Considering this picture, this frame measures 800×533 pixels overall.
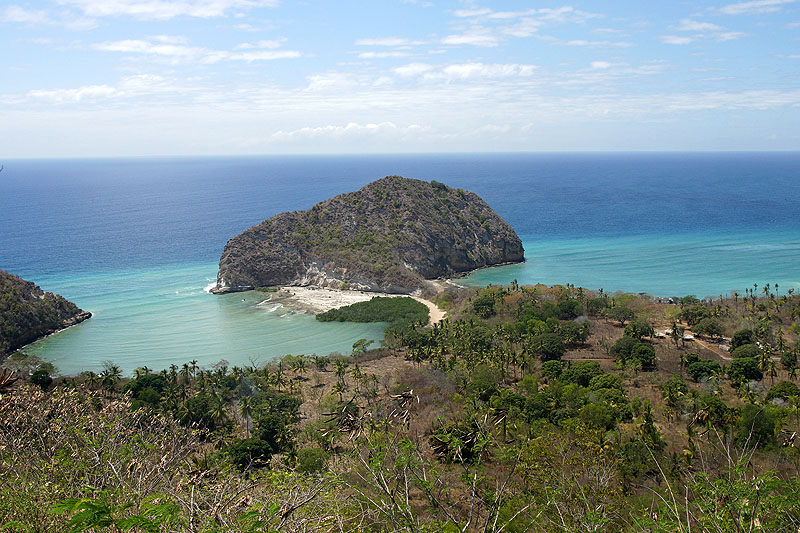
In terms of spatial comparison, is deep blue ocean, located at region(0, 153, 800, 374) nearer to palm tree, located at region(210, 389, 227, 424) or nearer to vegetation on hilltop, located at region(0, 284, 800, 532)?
vegetation on hilltop, located at region(0, 284, 800, 532)

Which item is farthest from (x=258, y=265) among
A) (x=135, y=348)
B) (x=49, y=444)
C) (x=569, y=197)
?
(x=569, y=197)

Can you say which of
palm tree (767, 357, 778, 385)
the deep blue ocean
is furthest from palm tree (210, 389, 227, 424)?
palm tree (767, 357, 778, 385)

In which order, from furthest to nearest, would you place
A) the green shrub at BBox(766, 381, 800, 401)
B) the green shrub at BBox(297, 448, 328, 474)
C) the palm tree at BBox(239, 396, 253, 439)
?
the palm tree at BBox(239, 396, 253, 439)
the green shrub at BBox(766, 381, 800, 401)
the green shrub at BBox(297, 448, 328, 474)

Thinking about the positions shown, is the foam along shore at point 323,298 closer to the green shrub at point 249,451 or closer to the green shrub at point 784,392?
the green shrub at point 784,392

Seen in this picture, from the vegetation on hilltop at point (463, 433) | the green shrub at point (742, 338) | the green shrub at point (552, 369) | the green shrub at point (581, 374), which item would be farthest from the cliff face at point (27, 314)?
the green shrub at point (742, 338)

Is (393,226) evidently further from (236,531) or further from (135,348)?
(236,531)

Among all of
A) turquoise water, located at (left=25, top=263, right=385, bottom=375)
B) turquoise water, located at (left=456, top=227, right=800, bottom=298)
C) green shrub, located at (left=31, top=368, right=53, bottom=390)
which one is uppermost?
turquoise water, located at (left=456, top=227, right=800, bottom=298)
